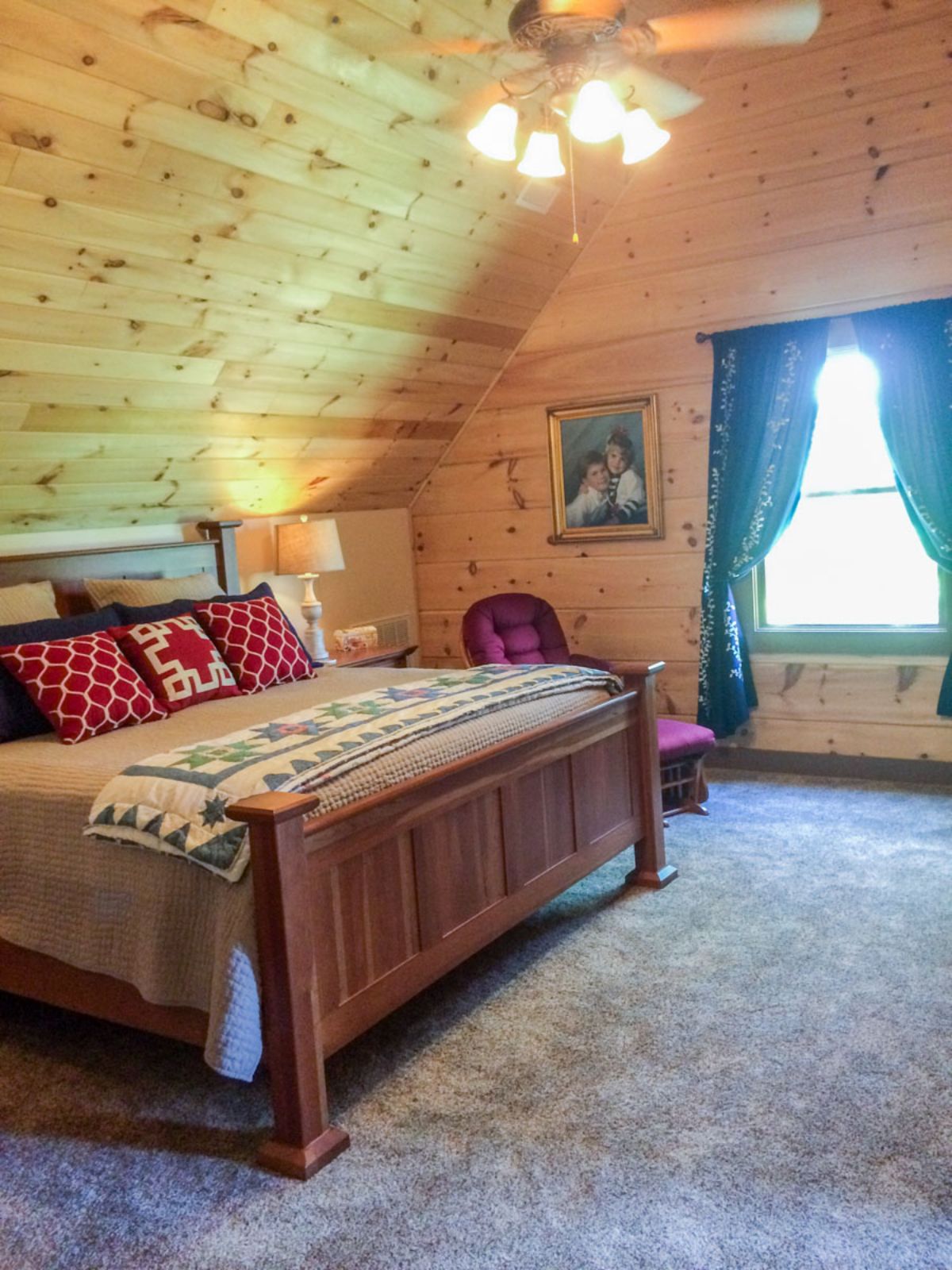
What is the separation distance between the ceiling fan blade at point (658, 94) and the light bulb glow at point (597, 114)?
0.19 m

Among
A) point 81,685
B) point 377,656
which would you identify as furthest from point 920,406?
point 81,685

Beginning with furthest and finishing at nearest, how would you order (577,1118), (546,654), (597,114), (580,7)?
(546,654) → (597,114) → (577,1118) → (580,7)

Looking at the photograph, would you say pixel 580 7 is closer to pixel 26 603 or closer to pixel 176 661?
pixel 176 661

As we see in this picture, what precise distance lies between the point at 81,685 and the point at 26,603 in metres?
0.60

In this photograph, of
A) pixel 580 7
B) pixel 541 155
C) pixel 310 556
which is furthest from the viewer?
pixel 310 556

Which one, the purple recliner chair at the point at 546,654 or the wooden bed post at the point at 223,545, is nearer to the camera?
the purple recliner chair at the point at 546,654

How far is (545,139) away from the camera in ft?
9.57

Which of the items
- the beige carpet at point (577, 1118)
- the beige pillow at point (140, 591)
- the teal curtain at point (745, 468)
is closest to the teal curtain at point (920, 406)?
the teal curtain at point (745, 468)

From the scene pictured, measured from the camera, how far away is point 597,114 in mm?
2580

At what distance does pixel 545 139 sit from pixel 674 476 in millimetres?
2285

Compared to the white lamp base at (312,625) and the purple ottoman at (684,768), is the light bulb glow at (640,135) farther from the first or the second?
the white lamp base at (312,625)

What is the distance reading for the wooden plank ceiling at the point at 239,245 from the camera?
2.83 m

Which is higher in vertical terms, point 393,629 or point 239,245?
point 239,245

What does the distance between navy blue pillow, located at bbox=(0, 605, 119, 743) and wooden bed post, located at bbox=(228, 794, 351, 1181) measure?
1.31 metres
